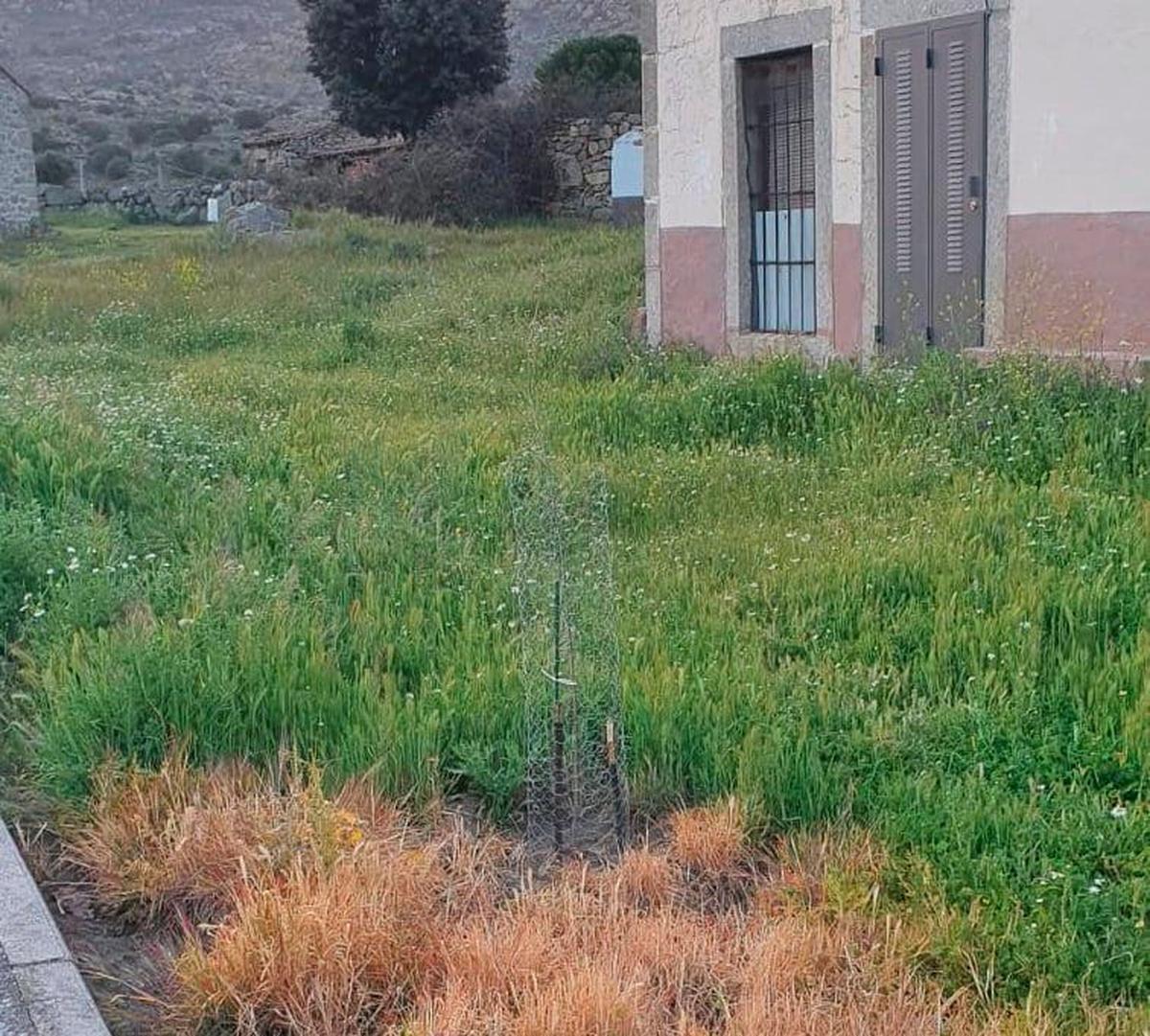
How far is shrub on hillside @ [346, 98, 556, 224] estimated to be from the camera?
973 inches

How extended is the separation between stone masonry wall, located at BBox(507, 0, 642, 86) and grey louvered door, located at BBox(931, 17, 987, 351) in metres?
52.1

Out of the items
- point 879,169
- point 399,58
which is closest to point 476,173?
point 399,58

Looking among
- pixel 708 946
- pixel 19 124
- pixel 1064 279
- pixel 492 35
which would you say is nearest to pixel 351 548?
pixel 708 946

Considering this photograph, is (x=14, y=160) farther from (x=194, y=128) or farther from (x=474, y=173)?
(x=194, y=128)

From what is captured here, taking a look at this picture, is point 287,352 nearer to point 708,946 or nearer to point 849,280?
point 849,280

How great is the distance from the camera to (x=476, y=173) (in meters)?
24.7

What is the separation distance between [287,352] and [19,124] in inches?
934

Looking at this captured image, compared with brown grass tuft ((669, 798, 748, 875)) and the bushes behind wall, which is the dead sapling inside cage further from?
the bushes behind wall

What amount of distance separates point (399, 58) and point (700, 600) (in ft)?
85.1

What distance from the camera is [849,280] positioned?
1079 cm

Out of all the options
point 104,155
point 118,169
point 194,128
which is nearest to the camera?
point 118,169

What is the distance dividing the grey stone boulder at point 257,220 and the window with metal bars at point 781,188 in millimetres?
11521

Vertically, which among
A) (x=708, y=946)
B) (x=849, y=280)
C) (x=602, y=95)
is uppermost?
(x=602, y=95)

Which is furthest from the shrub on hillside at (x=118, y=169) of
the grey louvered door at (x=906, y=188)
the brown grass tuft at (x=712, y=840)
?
the brown grass tuft at (x=712, y=840)
